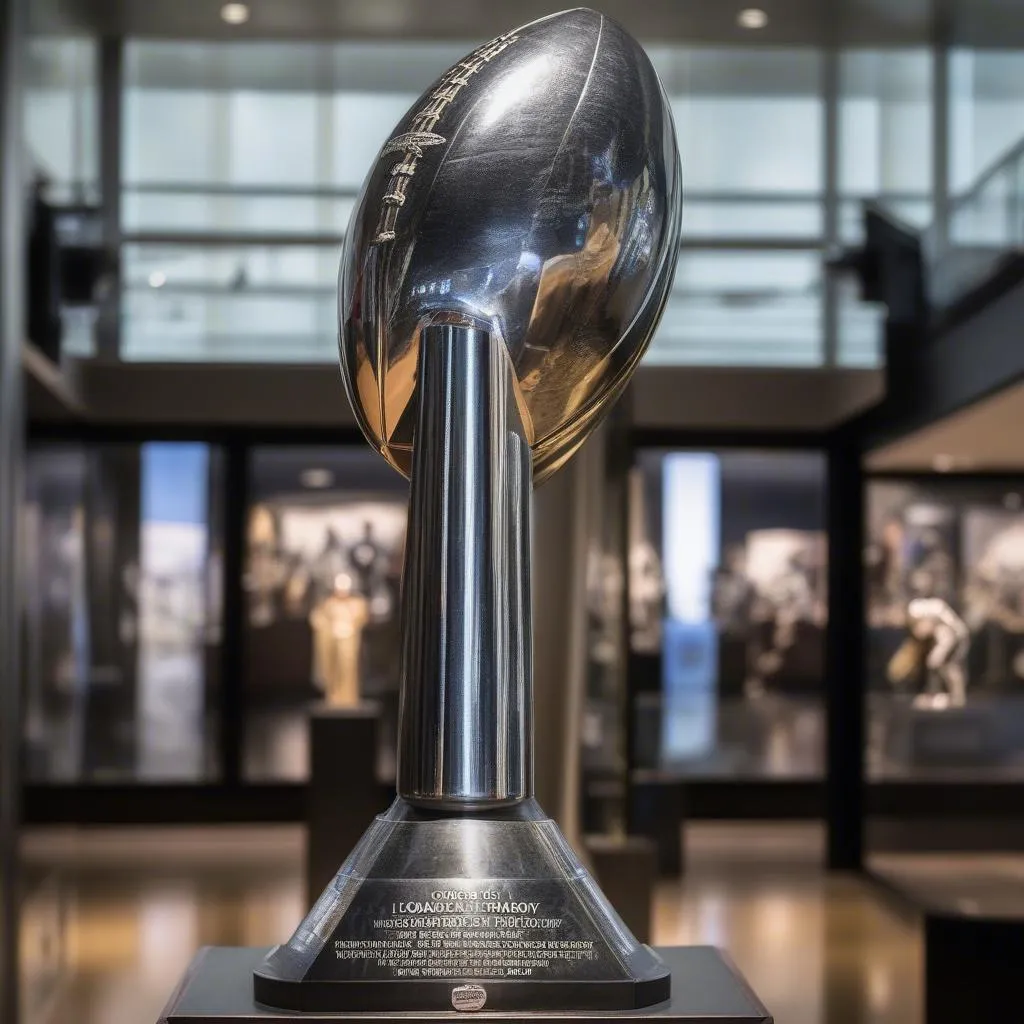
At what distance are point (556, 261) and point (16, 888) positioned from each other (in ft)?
17.3

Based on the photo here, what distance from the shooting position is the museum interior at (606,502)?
6715mm

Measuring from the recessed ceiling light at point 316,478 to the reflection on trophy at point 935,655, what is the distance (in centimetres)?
334

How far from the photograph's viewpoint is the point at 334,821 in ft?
24.8

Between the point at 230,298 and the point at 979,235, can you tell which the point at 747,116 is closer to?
the point at 979,235

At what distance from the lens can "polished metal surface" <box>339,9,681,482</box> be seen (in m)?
1.26

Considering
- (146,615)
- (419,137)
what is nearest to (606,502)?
(146,615)

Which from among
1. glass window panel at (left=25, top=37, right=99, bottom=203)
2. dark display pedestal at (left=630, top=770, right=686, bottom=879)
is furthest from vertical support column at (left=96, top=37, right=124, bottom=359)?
dark display pedestal at (left=630, top=770, right=686, bottom=879)

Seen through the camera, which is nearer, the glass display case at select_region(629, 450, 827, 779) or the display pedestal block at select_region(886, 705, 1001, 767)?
the display pedestal block at select_region(886, 705, 1001, 767)

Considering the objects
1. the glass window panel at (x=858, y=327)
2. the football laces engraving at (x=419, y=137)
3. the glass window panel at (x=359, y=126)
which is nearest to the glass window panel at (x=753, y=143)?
the glass window panel at (x=858, y=327)

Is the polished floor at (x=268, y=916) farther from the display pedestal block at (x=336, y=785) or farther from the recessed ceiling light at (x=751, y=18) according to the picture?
the recessed ceiling light at (x=751, y=18)

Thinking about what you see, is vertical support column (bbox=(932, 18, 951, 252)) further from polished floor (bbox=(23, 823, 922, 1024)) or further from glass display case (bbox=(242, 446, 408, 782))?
glass display case (bbox=(242, 446, 408, 782))

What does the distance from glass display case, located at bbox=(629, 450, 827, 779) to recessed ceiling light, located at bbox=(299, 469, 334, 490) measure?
1.80 meters

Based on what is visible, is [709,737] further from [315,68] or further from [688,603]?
[315,68]

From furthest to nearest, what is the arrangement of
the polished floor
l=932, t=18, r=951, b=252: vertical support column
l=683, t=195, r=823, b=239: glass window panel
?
l=683, t=195, r=823, b=239: glass window panel
l=932, t=18, r=951, b=252: vertical support column
the polished floor
